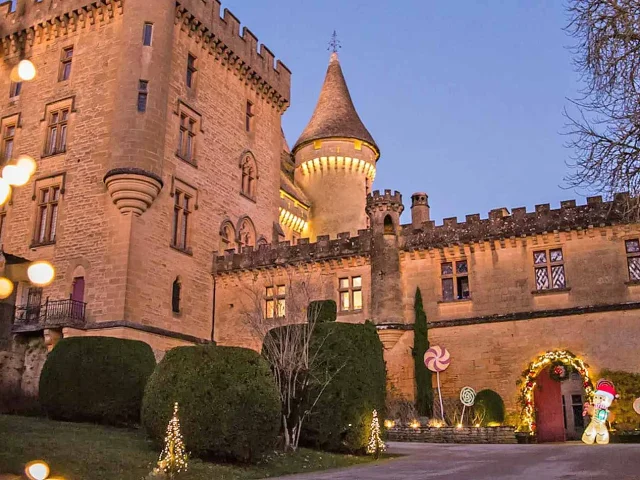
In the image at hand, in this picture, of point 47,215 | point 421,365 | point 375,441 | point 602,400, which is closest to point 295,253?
point 421,365

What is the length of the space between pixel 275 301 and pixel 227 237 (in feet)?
14.1

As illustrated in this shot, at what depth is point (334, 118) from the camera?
3869 cm

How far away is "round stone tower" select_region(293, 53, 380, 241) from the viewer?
124 ft

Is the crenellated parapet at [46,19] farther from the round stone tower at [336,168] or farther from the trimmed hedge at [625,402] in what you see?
the trimmed hedge at [625,402]

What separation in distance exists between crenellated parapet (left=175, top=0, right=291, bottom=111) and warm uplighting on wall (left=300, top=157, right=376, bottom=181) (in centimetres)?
374

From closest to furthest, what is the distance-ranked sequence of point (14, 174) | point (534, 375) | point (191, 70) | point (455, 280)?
point (14, 174)
point (534, 375)
point (455, 280)
point (191, 70)

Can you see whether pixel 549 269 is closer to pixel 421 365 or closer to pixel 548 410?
pixel 421 365

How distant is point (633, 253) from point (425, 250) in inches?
290

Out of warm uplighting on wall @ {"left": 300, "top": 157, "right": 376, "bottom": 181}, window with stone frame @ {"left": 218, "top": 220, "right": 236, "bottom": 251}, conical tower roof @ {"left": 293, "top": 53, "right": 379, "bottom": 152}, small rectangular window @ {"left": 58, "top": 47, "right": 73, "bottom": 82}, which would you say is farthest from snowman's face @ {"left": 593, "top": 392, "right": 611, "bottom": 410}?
small rectangular window @ {"left": 58, "top": 47, "right": 73, "bottom": 82}

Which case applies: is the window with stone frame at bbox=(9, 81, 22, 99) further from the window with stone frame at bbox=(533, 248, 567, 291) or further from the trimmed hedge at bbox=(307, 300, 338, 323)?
the window with stone frame at bbox=(533, 248, 567, 291)

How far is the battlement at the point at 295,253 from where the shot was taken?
26.9 m

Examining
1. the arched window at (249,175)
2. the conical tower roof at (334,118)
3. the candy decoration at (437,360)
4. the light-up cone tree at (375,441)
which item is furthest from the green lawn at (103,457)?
the conical tower roof at (334,118)

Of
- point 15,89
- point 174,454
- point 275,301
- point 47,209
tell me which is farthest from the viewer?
point 15,89

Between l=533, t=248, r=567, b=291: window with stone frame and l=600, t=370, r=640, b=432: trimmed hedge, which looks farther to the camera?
l=533, t=248, r=567, b=291: window with stone frame
